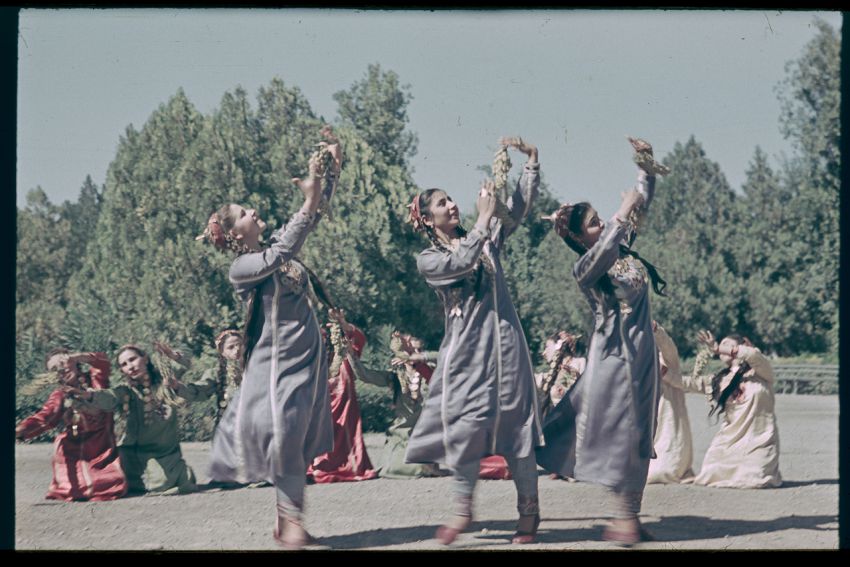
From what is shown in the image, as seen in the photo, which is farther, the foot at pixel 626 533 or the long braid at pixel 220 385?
the long braid at pixel 220 385

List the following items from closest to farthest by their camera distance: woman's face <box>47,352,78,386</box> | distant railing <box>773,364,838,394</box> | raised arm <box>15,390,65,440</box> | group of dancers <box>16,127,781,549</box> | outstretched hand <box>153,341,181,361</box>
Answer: group of dancers <box>16,127,781,549</box> → raised arm <box>15,390,65,440</box> → woman's face <box>47,352,78,386</box> → outstretched hand <box>153,341,181,361</box> → distant railing <box>773,364,838,394</box>

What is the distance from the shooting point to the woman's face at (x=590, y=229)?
32.8 feet

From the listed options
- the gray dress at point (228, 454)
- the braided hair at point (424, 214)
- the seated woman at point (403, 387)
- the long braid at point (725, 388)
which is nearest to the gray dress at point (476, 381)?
the braided hair at point (424, 214)

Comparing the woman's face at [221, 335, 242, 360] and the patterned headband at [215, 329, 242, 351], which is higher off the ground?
the patterned headband at [215, 329, 242, 351]

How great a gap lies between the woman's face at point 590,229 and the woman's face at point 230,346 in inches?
104

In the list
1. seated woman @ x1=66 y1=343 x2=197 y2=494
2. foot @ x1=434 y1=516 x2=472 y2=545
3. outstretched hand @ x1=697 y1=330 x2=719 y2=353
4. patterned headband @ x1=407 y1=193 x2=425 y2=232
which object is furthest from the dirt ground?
patterned headband @ x1=407 y1=193 x2=425 y2=232

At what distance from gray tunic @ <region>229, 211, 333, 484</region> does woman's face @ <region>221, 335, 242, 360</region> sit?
3.61 ft

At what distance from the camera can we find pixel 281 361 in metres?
9.63

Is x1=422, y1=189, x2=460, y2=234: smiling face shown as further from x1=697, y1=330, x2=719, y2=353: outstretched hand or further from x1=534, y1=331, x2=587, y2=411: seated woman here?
x1=697, y1=330, x2=719, y2=353: outstretched hand

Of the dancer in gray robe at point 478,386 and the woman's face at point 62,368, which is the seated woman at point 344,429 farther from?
the woman's face at point 62,368

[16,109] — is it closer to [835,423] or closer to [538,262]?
[538,262]

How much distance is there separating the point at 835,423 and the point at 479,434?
3464mm

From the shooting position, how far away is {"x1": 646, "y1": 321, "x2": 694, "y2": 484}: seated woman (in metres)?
11.4

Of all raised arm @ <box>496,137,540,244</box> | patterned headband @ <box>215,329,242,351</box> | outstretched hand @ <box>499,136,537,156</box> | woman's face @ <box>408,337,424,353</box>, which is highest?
outstretched hand @ <box>499,136,537,156</box>
